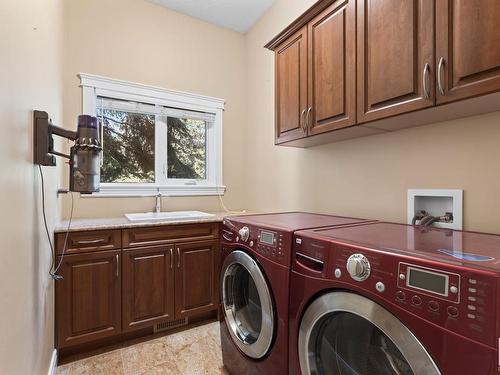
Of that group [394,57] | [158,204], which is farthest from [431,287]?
[158,204]

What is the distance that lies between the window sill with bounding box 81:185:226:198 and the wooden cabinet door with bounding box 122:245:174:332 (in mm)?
725

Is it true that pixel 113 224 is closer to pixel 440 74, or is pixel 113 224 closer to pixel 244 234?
pixel 244 234

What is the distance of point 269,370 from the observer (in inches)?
49.3

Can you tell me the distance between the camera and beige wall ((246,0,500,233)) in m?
1.26

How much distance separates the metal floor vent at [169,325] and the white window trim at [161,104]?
1153 mm

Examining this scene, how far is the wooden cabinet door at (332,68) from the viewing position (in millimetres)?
1458

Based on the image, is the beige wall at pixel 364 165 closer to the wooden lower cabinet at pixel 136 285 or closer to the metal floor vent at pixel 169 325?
the wooden lower cabinet at pixel 136 285

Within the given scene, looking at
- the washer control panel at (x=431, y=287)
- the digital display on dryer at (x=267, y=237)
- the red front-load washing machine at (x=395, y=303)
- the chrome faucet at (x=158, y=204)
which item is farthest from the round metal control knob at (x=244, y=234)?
the chrome faucet at (x=158, y=204)

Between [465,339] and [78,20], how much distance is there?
124 inches

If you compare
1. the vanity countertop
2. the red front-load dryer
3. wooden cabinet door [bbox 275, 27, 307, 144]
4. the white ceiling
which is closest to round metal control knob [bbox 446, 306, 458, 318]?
the red front-load dryer

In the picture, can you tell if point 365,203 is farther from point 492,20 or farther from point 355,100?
point 492,20

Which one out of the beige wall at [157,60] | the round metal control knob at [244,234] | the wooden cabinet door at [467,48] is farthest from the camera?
the beige wall at [157,60]

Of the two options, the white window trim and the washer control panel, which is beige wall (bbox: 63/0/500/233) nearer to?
the white window trim

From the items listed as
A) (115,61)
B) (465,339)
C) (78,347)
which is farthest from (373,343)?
(115,61)
